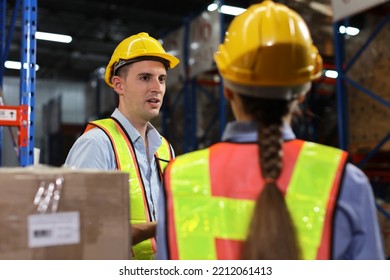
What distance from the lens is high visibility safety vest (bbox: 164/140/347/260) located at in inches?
56.0

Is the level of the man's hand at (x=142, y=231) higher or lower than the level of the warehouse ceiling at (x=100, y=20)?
lower

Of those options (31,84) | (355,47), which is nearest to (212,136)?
(355,47)

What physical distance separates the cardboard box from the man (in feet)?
3.07

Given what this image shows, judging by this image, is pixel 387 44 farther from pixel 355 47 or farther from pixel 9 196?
pixel 9 196

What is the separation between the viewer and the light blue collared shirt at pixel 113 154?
263cm

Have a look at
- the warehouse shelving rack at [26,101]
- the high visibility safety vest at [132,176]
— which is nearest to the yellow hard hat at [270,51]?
the high visibility safety vest at [132,176]

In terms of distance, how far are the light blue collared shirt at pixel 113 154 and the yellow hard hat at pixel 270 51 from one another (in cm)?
129

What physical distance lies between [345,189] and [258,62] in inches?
18.0

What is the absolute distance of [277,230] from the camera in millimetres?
1370

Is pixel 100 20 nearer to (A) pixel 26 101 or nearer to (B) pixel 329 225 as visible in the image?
(A) pixel 26 101

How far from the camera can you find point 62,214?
4.87ft

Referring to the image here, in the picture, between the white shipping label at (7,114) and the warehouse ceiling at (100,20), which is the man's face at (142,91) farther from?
the warehouse ceiling at (100,20)

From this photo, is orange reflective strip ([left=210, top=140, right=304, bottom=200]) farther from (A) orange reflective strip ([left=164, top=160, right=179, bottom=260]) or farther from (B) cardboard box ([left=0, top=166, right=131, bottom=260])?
(B) cardboard box ([left=0, top=166, right=131, bottom=260])
